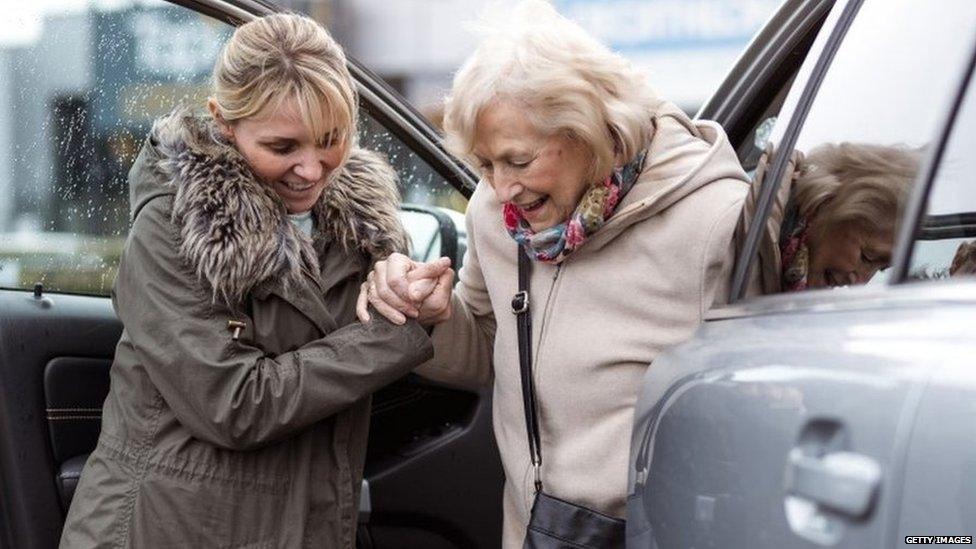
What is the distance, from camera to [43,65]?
323cm

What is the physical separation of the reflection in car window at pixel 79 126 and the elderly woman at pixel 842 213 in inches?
66.0

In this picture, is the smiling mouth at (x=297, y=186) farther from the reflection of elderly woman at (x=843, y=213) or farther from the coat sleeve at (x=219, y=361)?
the reflection of elderly woman at (x=843, y=213)

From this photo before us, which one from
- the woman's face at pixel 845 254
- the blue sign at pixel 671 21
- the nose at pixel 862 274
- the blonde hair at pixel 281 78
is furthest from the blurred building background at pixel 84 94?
the blue sign at pixel 671 21

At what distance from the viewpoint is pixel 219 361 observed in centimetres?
251

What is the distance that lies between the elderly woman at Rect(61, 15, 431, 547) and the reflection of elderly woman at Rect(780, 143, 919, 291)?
0.86 m

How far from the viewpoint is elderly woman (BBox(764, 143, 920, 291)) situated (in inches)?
69.7

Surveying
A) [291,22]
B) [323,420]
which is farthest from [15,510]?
[291,22]

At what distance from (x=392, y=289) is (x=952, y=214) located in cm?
116

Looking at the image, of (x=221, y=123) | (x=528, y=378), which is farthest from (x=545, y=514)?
(x=221, y=123)

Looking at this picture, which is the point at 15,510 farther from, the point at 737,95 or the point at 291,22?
the point at 737,95

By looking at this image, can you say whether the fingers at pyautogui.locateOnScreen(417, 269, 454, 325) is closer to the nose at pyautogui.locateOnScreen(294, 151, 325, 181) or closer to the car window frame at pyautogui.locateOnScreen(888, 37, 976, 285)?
the nose at pyautogui.locateOnScreen(294, 151, 325, 181)

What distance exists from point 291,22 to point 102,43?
0.74m

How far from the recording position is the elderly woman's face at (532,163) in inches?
94.0

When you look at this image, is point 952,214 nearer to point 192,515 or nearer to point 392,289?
point 392,289
